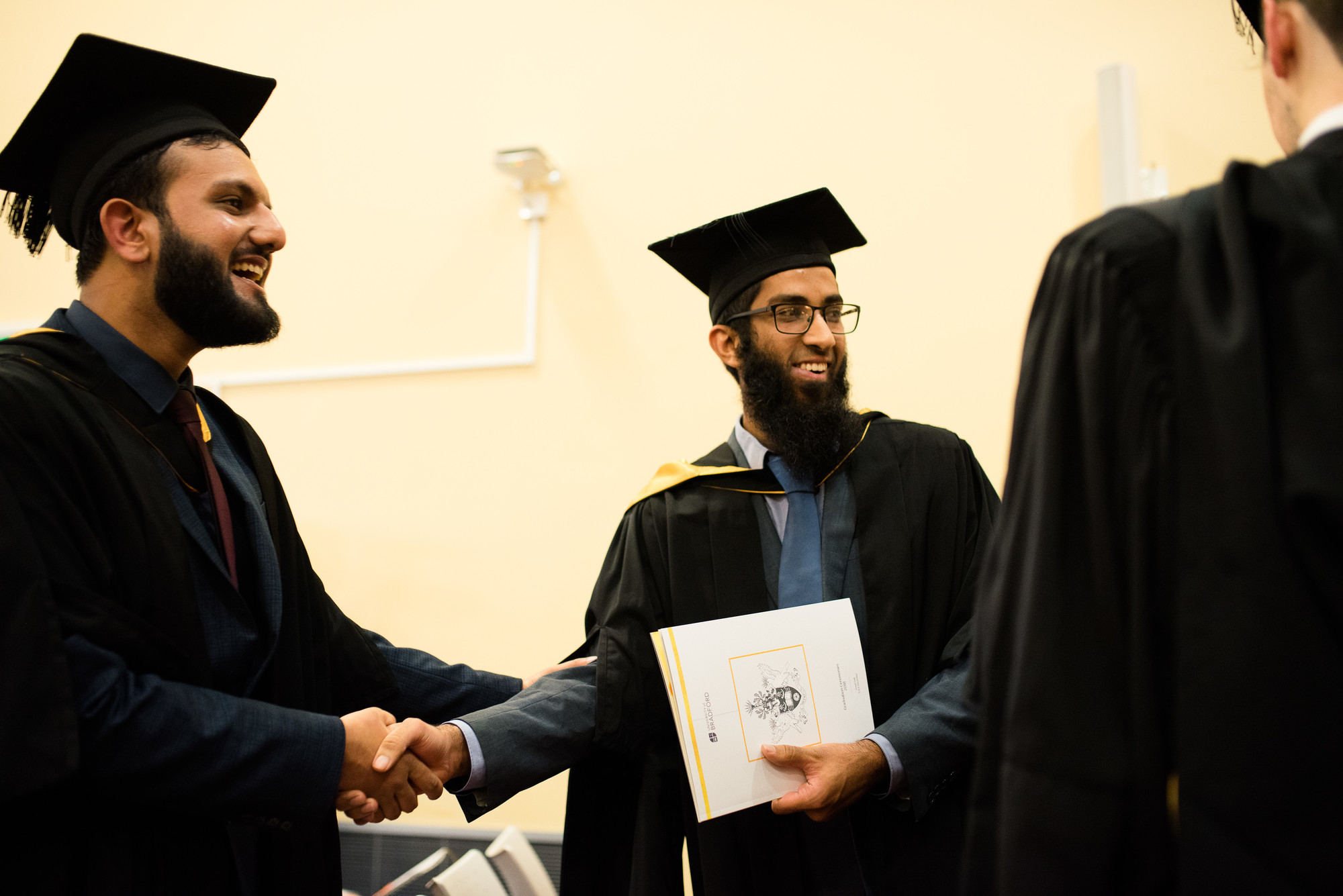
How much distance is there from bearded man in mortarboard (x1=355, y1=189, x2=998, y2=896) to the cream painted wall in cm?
125

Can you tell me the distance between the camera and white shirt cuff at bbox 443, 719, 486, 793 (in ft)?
6.45

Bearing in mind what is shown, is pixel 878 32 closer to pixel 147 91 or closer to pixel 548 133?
pixel 548 133

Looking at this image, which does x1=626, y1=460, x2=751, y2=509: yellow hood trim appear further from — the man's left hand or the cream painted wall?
the cream painted wall

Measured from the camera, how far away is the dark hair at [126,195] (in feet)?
6.26

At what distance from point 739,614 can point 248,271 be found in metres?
1.42

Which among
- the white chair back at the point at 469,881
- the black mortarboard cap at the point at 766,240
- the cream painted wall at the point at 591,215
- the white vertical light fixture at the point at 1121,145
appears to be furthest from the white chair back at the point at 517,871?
the white vertical light fixture at the point at 1121,145

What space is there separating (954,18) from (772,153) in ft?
3.07

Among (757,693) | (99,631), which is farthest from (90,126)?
(757,693)

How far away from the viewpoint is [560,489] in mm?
3912

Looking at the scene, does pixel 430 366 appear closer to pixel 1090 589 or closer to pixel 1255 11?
pixel 1255 11

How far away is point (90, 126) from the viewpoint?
6.48 ft

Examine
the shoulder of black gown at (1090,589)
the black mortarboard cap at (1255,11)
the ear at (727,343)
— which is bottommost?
the shoulder of black gown at (1090,589)

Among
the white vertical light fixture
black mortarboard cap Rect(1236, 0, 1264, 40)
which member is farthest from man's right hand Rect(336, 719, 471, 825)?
the white vertical light fixture

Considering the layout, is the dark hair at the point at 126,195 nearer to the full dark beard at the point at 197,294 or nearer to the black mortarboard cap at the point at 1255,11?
the full dark beard at the point at 197,294
